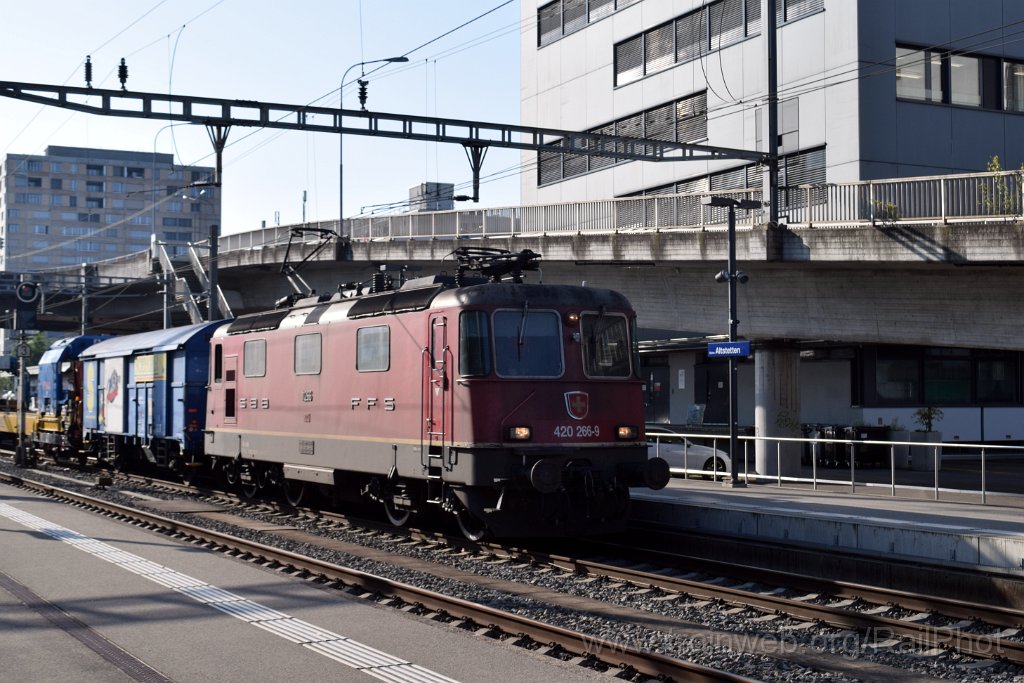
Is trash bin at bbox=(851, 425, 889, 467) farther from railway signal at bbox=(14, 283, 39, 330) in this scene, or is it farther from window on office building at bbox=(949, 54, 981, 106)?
railway signal at bbox=(14, 283, 39, 330)

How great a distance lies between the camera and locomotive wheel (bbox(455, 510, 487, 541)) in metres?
15.2

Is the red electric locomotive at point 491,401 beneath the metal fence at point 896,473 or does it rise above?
above

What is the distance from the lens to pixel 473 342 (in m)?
14.4

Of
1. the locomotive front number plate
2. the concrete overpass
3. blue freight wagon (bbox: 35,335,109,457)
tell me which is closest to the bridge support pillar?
the concrete overpass

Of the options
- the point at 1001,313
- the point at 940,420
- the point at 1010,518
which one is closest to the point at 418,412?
the point at 1010,518

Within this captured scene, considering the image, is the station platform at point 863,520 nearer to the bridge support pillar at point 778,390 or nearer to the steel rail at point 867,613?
the steel rail at point 867,613

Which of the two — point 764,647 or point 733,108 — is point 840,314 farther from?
point 764,647

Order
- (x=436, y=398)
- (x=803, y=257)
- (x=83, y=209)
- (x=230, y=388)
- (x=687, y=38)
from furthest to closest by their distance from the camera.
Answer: (x=83, y=209), (x=687, y=38), (x=803, y=257), (x=230, y=388), (x=436, y=398)

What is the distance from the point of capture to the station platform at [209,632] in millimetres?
8008

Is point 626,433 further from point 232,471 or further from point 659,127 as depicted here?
point 659,127

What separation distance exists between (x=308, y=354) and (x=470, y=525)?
457 centimetres

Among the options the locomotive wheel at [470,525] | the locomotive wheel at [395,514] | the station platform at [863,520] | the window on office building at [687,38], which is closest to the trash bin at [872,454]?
the station platform at [863,520]

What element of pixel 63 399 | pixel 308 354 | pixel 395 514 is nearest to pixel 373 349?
pixel 308 354

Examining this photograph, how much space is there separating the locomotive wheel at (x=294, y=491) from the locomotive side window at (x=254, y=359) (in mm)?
2014
